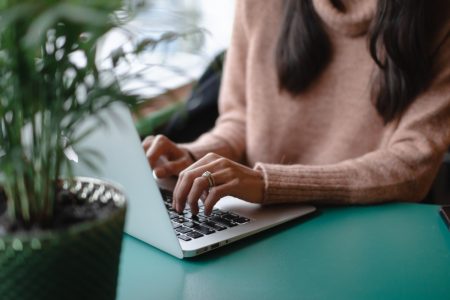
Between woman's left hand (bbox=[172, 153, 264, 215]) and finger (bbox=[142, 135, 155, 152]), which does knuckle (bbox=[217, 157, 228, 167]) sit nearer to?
woman's left hand (bbox=[172, 153, 264, 215])

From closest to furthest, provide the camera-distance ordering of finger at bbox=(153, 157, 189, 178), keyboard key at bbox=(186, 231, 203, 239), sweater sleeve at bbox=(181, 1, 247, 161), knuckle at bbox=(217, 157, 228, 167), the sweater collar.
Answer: keyboard key at bbox=(186, 231, 203, 239) → knuckle at bbox=(217, 157, 228, 167) → finger at bbox=(153, 157, 189, 178) → the sweater collar → sweater sleeve at bbox=(181, 1, 247, 161)

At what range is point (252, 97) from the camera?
1354mm

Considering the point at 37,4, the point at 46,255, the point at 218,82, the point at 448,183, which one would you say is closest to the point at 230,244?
the point at 46,255

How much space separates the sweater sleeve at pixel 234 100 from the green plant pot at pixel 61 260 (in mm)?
801

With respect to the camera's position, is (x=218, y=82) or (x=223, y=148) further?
(x=218, y=82)

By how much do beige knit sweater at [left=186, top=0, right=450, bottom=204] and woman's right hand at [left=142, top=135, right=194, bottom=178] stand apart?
8 cm

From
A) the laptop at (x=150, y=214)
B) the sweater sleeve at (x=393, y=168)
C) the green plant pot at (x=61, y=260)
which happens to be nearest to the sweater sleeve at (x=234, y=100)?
the sweater sleeve at (x=393, y=168)

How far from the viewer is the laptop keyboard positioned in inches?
31.3

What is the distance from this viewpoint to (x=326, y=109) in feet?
4.23

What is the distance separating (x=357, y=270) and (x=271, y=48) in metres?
0.70

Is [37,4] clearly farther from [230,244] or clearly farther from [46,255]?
[230,244]

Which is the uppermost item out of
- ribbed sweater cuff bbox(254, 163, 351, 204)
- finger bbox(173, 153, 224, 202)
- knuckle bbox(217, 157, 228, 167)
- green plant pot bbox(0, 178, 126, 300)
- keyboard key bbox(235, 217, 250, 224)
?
green plant pot bbox(0, 178, 126, 300)

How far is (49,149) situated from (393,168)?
72 centimetres

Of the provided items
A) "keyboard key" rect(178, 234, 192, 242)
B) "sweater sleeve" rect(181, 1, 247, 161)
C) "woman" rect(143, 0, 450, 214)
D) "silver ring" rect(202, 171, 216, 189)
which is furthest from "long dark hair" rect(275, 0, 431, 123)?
"keyboard key" rect(178, 234, 192, 242)
